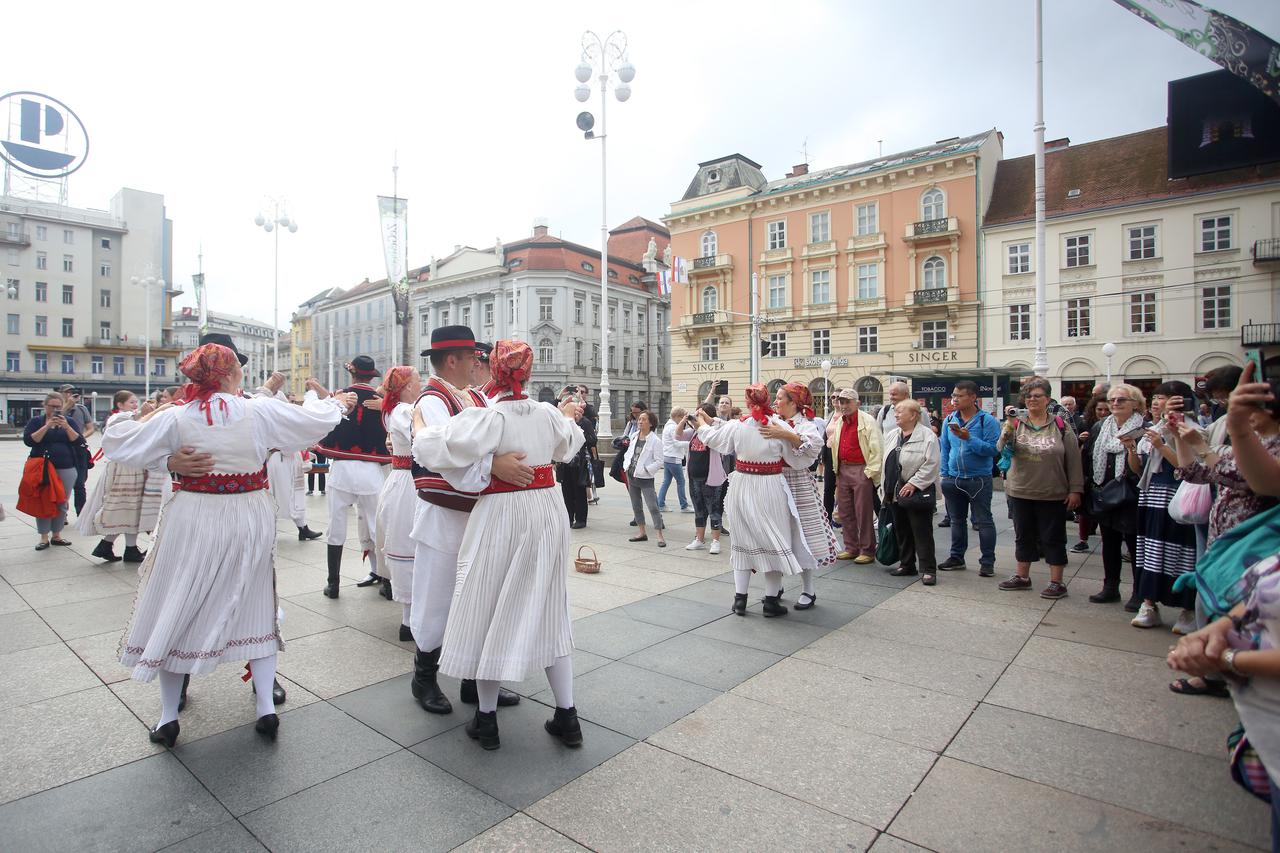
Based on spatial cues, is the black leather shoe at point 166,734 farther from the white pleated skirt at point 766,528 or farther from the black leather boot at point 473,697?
the white pleated skirt at point 766,528

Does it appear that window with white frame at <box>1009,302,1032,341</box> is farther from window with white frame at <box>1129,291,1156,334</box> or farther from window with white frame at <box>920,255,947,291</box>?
window with white frame at <box>1129,291,1156,334</box>

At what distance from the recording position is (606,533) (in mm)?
9570

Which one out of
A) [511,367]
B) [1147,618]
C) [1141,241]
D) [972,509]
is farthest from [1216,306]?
[511,367]

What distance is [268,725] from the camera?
336 cm

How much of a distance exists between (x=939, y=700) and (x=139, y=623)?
4.18m

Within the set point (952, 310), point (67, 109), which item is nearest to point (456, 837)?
point (952, 310)

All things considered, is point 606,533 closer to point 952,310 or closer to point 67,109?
point 952,310

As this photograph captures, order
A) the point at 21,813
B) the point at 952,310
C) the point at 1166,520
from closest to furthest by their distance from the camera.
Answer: the point at 21,813 < the point at 1166,520 < the point at 952,310

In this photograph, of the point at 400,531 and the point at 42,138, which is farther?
the point at 42,138

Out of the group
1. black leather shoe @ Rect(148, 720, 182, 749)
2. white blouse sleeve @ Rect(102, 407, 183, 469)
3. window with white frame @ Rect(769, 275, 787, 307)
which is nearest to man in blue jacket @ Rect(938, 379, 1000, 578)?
white blouse sleeve @ Rect(102, 407, 183, 469)

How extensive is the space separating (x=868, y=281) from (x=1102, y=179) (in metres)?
11.4

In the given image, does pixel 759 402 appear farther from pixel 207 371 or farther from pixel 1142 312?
pixel 1142 312

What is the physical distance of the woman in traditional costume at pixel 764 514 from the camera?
5457 millimetres

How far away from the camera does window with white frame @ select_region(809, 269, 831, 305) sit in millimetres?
39156
